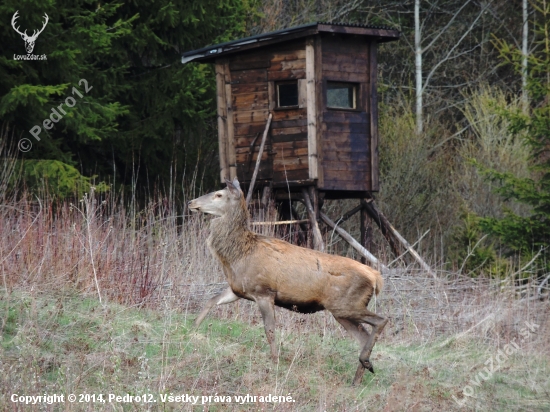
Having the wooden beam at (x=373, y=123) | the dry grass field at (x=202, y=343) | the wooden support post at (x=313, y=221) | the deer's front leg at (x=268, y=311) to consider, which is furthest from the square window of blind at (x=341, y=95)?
the deer's front leg at (x=268, y=311)

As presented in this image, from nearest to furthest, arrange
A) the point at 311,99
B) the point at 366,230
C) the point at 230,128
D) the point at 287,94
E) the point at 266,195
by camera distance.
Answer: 1. the point at 311,99
2. the point at 266,195
3. the point at 287,94
4. the point at 230,128
5. the point at 366,230

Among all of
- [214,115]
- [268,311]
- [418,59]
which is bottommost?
[268,311]

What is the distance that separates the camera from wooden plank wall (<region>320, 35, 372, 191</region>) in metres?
19.7

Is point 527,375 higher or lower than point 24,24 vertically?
lower

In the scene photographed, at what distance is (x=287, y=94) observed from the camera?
20.0 meters

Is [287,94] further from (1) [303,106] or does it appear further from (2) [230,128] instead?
(2) [230,128]

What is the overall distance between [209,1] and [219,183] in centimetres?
373

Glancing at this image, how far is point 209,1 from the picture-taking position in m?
21.7

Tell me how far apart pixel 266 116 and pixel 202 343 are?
10.6 metres

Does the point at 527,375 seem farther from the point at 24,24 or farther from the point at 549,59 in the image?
the point at 24,24

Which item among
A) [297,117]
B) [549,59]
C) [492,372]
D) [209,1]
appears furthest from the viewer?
[209,1]

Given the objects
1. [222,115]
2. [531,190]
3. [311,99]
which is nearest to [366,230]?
[311,99]

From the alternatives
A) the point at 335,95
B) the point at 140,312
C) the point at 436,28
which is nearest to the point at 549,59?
the point at 335,95

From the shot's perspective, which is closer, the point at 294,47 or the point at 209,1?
the point at 294,47
